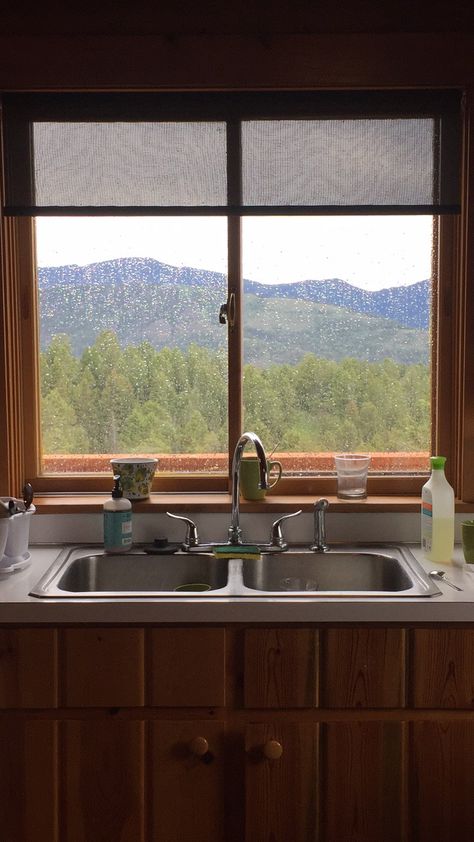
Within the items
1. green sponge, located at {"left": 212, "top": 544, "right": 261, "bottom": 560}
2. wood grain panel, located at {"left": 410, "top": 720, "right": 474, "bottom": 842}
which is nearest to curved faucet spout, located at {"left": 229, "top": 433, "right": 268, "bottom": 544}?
green sponge, located at {"left": 212, "top": 544, "right": 261, "bottom": 560}

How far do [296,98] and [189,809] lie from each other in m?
1.81

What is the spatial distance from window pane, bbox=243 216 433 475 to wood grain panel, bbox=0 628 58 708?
0.91 m

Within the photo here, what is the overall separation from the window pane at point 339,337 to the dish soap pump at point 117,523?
1.52ft

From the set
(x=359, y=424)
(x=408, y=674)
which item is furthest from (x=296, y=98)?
(x=408, y=674)

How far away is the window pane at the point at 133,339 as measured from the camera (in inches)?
90.5

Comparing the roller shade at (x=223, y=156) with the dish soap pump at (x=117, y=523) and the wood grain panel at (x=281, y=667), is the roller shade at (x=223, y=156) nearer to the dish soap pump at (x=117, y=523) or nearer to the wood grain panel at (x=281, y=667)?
the dish soap pump at (x=117, y=523)

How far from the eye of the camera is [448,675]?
5.61ft

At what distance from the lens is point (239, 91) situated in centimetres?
216

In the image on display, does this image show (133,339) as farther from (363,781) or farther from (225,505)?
(363,781)

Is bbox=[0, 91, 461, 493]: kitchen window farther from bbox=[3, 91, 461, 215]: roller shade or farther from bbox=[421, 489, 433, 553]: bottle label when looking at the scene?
bbox=[421, 489, 433, 553]: bottle label

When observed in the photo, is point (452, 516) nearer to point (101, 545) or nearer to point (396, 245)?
point (396, 245)

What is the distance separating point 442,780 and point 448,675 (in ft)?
0.75

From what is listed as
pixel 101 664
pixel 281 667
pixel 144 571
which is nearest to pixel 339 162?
pixel 144 571

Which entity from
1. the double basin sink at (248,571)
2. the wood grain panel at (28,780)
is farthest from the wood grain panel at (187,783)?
the double basin sink at (248,571)
